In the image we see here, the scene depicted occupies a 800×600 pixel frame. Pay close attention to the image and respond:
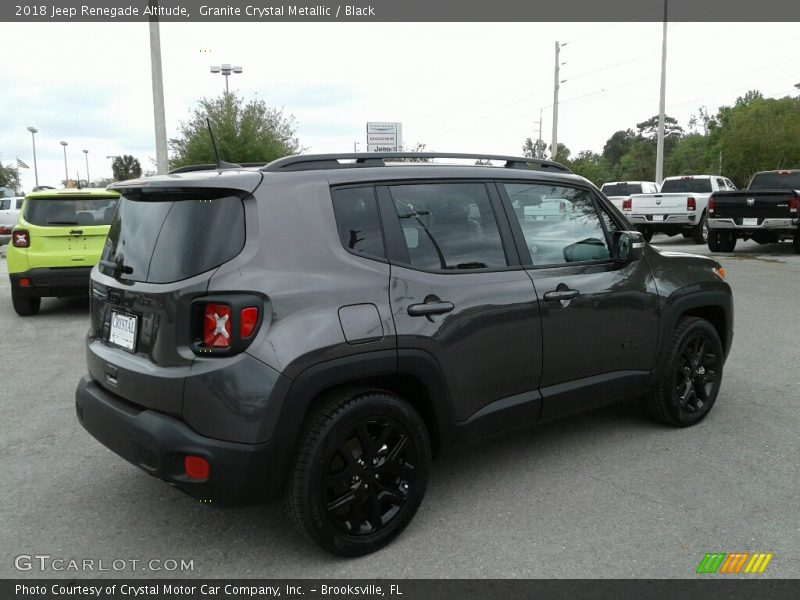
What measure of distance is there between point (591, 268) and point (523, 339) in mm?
746

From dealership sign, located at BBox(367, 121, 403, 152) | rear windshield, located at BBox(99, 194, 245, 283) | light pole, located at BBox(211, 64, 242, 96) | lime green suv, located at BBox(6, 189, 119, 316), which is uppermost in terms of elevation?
light pole, located at BBox(211, 64, 242, 96)

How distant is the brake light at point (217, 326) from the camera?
2.72 metres

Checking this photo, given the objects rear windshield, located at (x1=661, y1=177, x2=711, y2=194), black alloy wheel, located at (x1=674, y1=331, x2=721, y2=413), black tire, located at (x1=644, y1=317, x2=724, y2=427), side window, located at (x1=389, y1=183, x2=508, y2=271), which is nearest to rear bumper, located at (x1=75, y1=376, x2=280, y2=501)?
side window, located at (x1=389, y1=183, x2=508, y2=271)

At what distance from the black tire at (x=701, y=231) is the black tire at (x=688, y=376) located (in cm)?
1501

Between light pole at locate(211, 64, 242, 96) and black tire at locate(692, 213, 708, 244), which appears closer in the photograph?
black tire at locate(692, 213, 708, 244)

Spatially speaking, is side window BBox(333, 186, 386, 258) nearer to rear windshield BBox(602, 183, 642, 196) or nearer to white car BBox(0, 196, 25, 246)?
white car BBox(0, 196, 25, 246)

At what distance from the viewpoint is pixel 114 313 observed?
3234mm

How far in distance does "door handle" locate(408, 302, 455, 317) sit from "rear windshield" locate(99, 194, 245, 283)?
0.82 metres

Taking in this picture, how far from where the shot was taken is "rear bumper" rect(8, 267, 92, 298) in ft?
28.5

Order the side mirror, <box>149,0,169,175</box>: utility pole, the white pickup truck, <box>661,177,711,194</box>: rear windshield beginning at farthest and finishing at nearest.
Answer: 1. <box>661,177,711,194</box>: rear windshield
2. the white pickup truck
3. <box>149,0,169,175</box>: utility pole
4. the side mirror

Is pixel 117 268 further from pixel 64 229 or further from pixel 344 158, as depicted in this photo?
pixel 64 229

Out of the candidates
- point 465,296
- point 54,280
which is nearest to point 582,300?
point 465,296

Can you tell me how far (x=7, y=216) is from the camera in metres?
23.1

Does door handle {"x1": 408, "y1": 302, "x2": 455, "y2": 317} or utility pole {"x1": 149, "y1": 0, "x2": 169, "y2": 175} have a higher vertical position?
utility pole {"x1": 149, "y1": 0, "x2": 169, "y2": 175}
